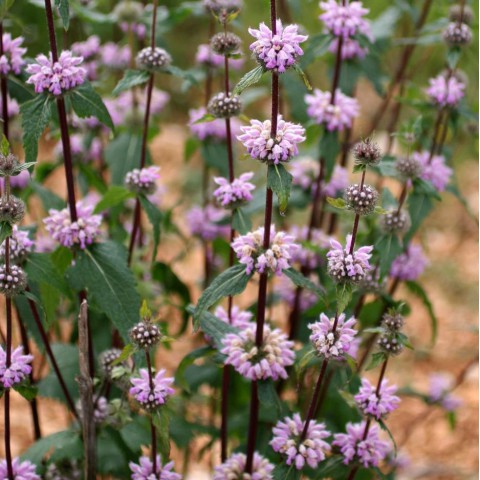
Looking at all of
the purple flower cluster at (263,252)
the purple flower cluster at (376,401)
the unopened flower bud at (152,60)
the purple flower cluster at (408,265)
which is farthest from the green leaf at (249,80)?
the purple flower cluster at (408,265)

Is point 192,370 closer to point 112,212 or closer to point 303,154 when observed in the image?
point 112,212

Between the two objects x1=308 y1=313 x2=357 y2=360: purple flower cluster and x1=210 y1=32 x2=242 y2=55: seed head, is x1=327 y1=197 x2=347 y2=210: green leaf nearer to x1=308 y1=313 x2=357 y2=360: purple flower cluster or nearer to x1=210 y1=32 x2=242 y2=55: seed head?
x1=308 y1=313 x2=357 y2=360: purple flower cluster

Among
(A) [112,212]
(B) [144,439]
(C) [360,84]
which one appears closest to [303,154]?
(A) [112,212]

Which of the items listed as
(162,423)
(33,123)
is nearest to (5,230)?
(33,123)

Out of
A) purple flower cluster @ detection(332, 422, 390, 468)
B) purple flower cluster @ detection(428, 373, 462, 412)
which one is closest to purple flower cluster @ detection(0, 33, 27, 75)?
purple flower cluster @ detection(332, 422, 390, 468)

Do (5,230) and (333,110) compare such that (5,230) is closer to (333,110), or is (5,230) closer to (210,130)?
(333,110)

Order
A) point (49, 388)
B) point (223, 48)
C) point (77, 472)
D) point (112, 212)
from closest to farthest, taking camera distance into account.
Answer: point (223, 48)
point (77, 472)
point (49, 388)
point (112, 212)

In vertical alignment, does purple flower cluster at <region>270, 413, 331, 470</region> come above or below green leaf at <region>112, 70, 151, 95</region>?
below

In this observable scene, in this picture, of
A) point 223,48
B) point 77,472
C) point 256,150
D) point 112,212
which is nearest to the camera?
point 256,150
